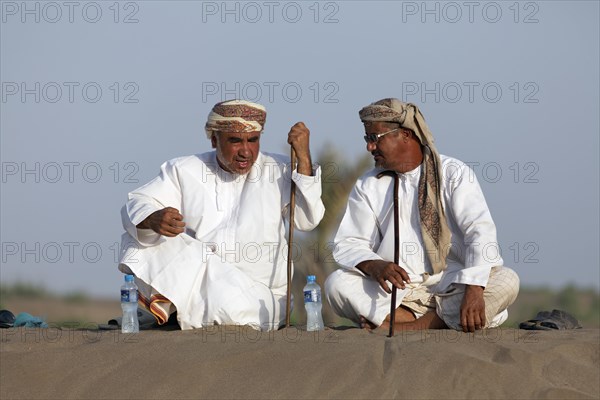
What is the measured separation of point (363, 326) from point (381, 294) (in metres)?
0.26

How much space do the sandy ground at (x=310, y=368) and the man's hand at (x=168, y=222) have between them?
0.88 meters

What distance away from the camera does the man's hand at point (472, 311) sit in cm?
721

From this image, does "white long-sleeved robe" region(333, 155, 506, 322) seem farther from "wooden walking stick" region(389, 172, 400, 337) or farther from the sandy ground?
the sandy ground

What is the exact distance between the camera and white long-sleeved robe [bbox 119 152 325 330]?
770 cm

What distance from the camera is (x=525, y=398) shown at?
5695mm

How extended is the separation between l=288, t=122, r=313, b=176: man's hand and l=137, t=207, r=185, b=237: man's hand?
0.96 metres

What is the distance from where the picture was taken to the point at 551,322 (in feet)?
25.9

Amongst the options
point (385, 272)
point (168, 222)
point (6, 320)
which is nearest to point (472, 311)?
point (385, 272)

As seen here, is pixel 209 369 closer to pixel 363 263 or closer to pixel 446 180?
pixel 363 263

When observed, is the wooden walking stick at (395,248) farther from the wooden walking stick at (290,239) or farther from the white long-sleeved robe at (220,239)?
the wooden walking stick at (290,239)

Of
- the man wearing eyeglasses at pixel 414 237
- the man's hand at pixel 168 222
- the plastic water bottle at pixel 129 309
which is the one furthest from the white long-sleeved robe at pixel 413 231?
the plastic water bottle at pixel 129 309

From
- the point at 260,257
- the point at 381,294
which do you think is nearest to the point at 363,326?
the point at 381,294

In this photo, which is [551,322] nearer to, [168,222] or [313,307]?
[313,307]

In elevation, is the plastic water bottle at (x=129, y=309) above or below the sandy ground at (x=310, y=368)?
above
